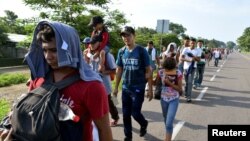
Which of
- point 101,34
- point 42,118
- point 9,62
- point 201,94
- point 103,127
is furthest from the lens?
point 9,62

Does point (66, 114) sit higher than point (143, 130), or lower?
higher

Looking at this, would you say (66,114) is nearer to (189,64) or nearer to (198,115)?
(198,115)

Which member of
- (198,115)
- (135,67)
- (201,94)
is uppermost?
(135,67)

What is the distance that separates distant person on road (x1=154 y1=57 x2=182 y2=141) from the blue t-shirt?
1.25ft

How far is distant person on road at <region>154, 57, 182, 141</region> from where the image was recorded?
5.50 m

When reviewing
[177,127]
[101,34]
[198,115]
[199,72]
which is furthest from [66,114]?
[199,72]

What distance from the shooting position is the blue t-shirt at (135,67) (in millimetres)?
5664

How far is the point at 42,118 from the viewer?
212 cm

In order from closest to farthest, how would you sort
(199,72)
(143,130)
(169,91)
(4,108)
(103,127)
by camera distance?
(103,127) < (169,91) < (143,130) < (4,108) < (199,72)

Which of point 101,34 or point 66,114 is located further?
point 101,34

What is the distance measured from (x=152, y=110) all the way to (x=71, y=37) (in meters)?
6.86

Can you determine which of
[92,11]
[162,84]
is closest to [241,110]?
[162,84]

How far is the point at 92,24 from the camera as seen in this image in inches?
222

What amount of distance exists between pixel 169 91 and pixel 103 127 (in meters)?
3.46
